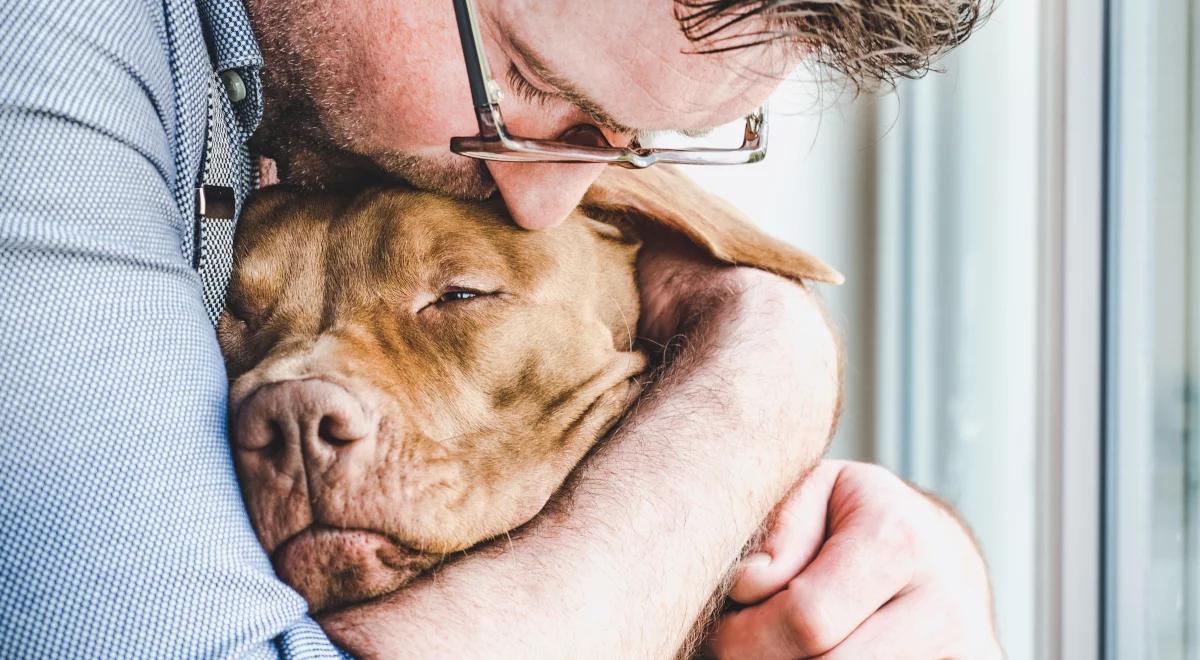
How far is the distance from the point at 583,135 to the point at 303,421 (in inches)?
22.1

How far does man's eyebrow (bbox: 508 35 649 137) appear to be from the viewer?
1.37 m

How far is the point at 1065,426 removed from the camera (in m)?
2.40

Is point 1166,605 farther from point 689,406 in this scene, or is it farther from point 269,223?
point 269,223

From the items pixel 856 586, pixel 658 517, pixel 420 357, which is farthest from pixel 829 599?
pixel 420 357

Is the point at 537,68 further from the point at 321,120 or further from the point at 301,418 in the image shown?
the point at 301,418

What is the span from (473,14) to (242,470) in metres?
0.59

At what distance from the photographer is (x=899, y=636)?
137cm

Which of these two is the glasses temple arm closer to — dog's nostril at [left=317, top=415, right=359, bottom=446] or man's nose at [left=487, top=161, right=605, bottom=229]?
man's nose at [left=487, top=161, right=605, bottom=229]

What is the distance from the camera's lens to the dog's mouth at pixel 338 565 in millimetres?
1082

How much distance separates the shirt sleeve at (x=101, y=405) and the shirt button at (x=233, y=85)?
0.86 feet

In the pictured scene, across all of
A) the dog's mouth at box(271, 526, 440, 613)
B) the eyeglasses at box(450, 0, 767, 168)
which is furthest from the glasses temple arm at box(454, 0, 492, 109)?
the dog's mouth at box(271, 526, 440, 613)

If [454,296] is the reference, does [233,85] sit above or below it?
above

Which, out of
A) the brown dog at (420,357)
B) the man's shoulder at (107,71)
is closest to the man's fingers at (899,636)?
the brown dog at (420,357)

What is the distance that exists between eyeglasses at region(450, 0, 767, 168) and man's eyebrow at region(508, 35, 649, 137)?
0.08ft
